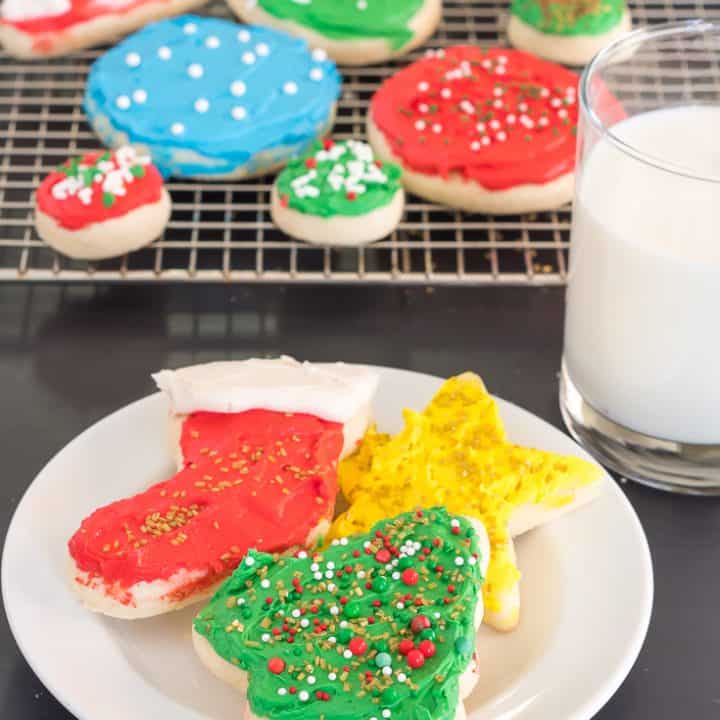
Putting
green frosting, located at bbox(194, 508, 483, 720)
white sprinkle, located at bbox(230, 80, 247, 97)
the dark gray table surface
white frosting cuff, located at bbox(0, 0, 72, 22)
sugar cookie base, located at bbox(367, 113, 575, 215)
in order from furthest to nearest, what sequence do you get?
white frosting cuff, located at bbox(0, 0, 72, 22) → white sprinkle, located at bbox(230, 80, 247, 97) → sugar cookie base, located at bbox(367, 113, 575, 215) → the dark gray table surface → green frosting, located at bbox(194, 508, 483, 720)

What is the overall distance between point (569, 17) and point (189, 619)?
1.17 m

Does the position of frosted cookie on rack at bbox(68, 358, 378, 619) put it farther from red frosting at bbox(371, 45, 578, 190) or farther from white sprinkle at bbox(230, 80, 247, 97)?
white sprinkle at bbox(230, 80, 247, 97)

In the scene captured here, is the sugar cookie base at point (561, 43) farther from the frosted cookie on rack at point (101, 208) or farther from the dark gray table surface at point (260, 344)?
the frosted cookie on rack at point (101, 208)

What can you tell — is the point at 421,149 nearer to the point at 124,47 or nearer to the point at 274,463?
the point at 124,47

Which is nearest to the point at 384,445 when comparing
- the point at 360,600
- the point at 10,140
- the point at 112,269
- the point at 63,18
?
the point at 360,600

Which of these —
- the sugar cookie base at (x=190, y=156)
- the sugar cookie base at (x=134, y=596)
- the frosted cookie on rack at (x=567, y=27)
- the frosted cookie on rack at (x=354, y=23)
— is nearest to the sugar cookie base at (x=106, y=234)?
the sugar cookie base at (x=190, y=156)

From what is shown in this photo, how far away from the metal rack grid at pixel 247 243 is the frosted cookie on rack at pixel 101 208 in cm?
3

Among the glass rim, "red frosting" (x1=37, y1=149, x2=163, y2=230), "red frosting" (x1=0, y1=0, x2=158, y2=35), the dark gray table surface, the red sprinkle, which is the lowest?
the dark gray table surface

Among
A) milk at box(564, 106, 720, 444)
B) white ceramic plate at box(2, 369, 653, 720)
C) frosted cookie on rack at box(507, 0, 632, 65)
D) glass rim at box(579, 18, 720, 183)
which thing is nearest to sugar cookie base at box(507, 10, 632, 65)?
frosted cookie on rack at box(507, 0, 632, 65)

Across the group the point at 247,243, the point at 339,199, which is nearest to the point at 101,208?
the point at 247,243

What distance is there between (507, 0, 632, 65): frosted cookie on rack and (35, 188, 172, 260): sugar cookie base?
68 centimetres

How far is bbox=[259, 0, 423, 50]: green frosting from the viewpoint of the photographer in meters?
1.88

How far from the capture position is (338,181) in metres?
1.58

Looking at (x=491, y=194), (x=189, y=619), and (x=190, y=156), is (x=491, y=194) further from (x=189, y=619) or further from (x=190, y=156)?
(x=189, y=619)
